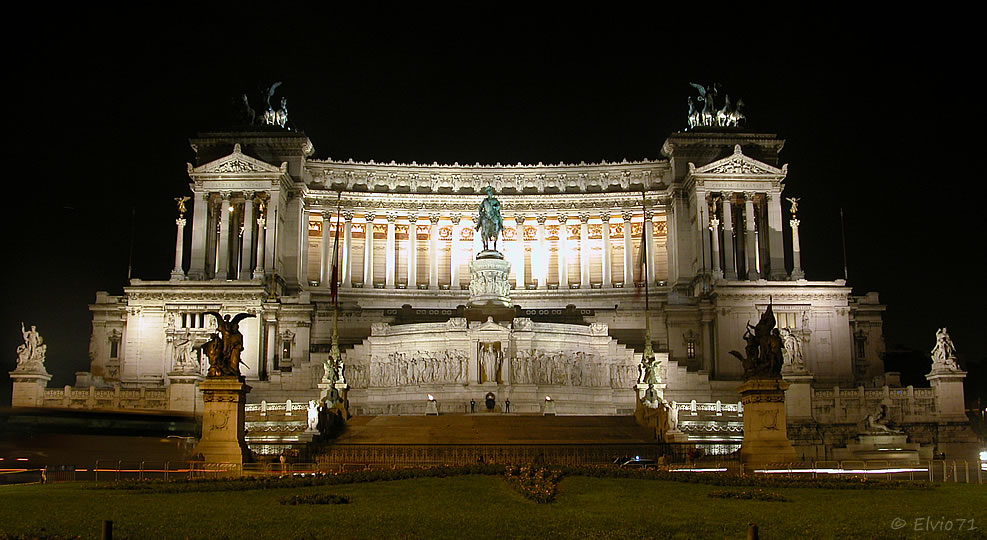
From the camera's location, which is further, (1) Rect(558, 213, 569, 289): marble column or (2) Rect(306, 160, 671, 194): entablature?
(1) Rect(558, 213, 569, 289): marble column

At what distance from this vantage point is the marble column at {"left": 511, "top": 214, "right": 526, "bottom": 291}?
95.7 metres

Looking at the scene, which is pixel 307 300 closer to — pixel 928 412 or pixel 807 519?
pixel 928 412

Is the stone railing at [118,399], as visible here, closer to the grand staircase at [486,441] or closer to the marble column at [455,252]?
the grand staircase at [486,441]

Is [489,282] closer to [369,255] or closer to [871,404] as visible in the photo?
[369,255]

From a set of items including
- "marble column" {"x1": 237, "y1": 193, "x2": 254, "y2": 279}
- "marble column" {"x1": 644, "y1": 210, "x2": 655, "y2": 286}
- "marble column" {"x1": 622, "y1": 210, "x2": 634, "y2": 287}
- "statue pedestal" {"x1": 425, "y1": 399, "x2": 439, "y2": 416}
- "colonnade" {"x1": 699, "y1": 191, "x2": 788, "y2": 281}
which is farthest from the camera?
"marble column" {"x1": 644, "y1": 210, "x2": 655, "y2": 286}

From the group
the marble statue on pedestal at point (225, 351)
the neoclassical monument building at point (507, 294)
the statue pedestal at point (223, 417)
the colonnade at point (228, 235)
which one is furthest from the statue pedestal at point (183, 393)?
the colonnade at point (228, 235)

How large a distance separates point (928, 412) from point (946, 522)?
4406 centimetres

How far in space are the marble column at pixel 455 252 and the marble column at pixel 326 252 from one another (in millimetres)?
11585

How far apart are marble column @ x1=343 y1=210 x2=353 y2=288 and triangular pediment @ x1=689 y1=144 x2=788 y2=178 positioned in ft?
106

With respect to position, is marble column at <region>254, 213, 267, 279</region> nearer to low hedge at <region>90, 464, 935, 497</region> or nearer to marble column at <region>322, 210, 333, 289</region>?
marble column at <region>322, 210, 333, 289</region>

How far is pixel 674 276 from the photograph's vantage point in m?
90.8

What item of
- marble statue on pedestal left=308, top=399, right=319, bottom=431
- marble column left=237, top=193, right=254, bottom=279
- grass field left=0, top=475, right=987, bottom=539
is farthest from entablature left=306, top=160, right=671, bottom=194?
grass field left=0, top=475, right=987, bottom=539

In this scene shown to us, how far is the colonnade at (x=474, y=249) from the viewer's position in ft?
308

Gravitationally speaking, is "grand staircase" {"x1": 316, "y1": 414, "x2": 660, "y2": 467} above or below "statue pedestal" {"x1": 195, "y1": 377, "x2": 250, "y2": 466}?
below
